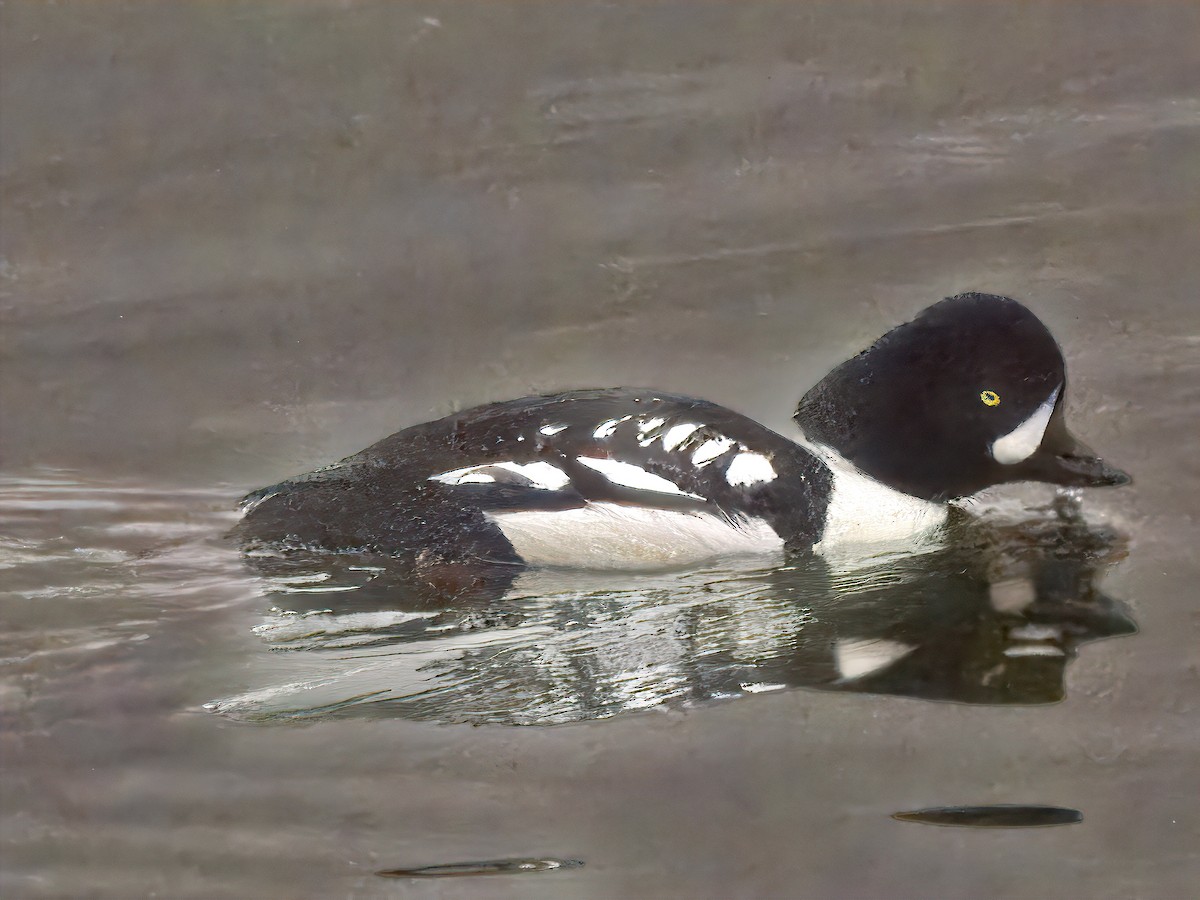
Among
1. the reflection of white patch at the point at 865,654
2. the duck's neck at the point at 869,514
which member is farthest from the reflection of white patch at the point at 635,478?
the reflection of white patch at the point at 865,654

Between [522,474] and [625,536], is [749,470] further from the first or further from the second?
[522,474]

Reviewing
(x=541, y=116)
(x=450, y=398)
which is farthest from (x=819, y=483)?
(x=541, y=116)

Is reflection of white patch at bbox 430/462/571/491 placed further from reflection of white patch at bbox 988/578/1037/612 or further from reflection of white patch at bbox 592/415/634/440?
reflection of white patch at bbox 988/578/1037/612

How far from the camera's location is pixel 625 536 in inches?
77.7

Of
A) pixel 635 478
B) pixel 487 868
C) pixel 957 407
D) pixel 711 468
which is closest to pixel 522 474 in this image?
pixel 635 478

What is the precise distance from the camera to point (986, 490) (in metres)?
2.25

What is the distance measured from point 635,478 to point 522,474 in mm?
212

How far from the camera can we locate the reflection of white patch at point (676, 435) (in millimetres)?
1955

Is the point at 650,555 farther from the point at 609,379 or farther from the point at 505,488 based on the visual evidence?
the point at 609,379

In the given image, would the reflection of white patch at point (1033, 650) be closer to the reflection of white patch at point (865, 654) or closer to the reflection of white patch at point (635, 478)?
the reflection of white patch at point (865, 654)

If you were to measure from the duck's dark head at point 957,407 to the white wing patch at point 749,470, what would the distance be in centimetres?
22

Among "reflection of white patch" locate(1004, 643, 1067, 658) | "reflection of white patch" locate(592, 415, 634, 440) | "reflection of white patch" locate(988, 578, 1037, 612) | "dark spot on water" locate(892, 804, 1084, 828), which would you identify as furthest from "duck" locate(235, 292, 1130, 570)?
"dark spot on water" locate(892, 804, 1084, 828)

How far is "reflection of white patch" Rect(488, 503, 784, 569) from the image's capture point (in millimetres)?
1946

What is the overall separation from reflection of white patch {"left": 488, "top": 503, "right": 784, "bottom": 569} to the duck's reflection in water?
0.05 m
